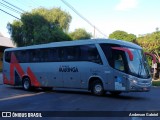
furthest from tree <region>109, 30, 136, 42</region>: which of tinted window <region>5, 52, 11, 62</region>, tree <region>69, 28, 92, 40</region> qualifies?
tinted window <region>5, 52, 11, 62</region>

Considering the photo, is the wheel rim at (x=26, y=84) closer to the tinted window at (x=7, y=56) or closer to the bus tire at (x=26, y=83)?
the bus tire at (x=26, y=83)

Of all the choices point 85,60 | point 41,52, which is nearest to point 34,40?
point 41,52

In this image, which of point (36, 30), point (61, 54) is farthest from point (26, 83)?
point (36, 30)

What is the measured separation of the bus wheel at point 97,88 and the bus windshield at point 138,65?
6.66 feet

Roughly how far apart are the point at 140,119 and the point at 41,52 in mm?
13437

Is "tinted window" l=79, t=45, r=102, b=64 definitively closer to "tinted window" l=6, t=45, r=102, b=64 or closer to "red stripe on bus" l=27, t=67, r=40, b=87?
"tinted window" l=6, t=45, r=102, b=64

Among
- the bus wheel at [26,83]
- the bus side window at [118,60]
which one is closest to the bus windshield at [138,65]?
the bus side window at [118,60]

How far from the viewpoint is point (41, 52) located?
2364 cm

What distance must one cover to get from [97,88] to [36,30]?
87.6 feet

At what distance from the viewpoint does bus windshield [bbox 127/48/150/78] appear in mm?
18766

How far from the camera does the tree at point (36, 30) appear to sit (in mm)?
44281

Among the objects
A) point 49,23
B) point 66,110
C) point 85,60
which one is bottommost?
point 66,110

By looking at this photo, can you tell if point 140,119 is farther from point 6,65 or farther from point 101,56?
point 6,65

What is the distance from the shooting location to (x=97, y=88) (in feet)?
65.4
